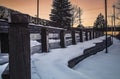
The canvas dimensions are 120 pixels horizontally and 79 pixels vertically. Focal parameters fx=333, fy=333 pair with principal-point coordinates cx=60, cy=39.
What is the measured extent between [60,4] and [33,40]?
221 ft

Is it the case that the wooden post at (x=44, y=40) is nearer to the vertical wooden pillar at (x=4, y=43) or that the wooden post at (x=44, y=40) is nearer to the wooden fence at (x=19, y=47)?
the vertical wooden pillar at (x=4, y=43)

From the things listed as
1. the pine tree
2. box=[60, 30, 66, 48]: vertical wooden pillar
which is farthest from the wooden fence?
the pine tree

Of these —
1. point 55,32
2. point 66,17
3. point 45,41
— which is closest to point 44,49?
point 45,41

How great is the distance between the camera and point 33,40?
12.3 m

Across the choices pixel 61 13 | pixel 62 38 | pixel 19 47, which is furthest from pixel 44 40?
pixel 61 13

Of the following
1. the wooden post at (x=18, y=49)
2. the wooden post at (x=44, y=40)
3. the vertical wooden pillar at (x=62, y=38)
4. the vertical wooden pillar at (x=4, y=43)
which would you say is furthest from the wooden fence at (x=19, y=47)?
the vertical wooden pillar at (x=62, y=38)

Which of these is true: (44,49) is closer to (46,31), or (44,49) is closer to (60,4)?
(46,31)

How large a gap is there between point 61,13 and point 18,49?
241 ft

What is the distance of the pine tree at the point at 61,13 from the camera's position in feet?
249

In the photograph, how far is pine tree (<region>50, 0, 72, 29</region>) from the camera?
249 feet

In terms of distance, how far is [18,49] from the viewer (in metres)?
4.31

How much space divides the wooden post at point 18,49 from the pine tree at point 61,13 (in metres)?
70.8

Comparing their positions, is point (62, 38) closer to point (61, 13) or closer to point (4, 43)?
point (4, 43)

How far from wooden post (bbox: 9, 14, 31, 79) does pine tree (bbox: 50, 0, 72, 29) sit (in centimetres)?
7082
